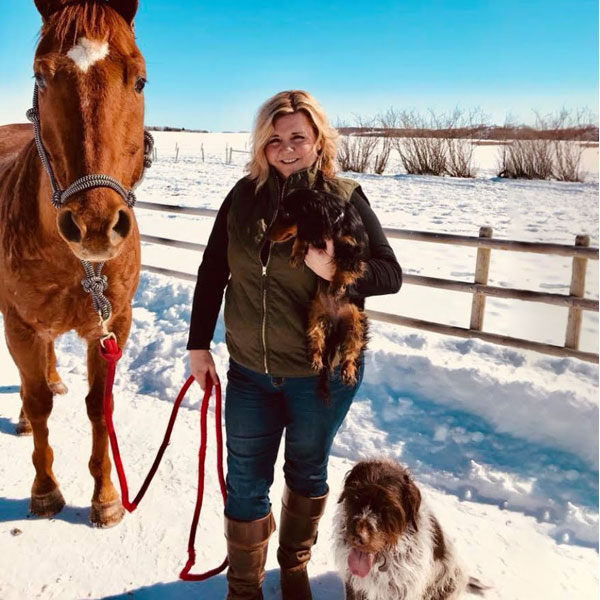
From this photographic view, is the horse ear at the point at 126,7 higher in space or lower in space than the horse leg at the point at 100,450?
higher

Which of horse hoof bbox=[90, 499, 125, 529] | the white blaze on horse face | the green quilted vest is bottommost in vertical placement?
horse hoof bbox=[90, 499, 125, 529]

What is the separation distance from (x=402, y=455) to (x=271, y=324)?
77.5 inches

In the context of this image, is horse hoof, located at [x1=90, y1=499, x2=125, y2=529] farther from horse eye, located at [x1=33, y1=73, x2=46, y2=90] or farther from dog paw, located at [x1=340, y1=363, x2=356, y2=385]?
horse eye, located at [x1=33, y1=73, x2=46, y2=90]

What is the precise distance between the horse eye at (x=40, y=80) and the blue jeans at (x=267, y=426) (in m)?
1.23

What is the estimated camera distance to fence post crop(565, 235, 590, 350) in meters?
4.59

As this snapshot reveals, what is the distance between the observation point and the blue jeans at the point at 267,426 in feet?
6.00

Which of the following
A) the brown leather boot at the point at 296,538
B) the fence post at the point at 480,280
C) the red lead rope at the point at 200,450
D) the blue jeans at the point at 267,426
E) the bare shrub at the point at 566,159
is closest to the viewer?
the blue jeans at the point at 267,426

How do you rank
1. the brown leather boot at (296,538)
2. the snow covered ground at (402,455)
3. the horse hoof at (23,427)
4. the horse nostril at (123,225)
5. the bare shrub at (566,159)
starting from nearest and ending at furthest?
1. the horse nostril at (123,225)
2. the brown leather boot at (296,538)
3. the snow covered ground at (402,455)
4. the horse hoof at (23,427)
5. the bare shrub at (566,159)

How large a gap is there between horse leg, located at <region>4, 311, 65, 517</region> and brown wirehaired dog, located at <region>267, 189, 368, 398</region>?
1.63 metres

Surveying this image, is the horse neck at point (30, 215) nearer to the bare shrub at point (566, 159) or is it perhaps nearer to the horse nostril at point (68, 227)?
the horse nostril at point (68, 227)

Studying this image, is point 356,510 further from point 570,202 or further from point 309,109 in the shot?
point 570,202

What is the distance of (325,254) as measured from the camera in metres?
1.62

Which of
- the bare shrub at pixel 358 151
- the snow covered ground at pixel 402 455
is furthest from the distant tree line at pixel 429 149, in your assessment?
the snow covered ground at pixel 402 455

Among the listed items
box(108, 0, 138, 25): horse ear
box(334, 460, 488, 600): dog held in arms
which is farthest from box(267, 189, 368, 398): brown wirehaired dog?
box(108, 0, 138, 25): horse ear
